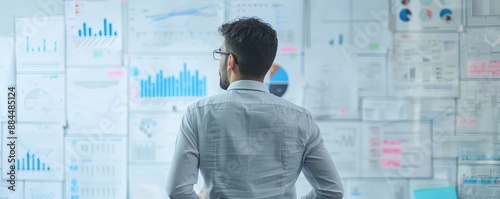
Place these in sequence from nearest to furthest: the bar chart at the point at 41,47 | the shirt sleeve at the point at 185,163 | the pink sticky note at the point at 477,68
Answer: the shirt sleeve at the point at 185,163 < the pink sticky note at the point at 477,68 < the bar chart at the point at 41,47

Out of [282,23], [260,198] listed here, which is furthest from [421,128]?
[260,198]

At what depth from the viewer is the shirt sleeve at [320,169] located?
1.20 metres

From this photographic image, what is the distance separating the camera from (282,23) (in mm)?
1896

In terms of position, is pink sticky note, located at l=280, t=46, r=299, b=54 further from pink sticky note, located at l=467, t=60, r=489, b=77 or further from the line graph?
pink sticky note, located at l=467, t=60, r=489, b=77

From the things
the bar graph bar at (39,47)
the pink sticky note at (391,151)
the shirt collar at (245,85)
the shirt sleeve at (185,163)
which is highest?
the bar graph bar at (39,47)

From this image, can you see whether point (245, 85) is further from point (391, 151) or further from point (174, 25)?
point (391, 151)

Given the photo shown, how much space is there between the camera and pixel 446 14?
1872 mm

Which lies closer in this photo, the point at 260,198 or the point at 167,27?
the point at 260,198

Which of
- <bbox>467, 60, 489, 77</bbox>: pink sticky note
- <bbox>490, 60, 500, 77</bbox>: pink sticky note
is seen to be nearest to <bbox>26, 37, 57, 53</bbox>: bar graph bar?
<bbox>467, 60, 489, 77</bbox>: pink sticky note

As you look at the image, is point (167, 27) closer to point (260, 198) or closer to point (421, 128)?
point (260, 198)

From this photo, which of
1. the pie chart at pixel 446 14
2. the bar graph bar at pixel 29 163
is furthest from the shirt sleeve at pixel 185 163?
the pie chart at pixel 446 14

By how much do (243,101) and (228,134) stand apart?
10cm

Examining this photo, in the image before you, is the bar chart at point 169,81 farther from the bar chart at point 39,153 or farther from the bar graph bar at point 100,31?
the bar chart at point 39,153

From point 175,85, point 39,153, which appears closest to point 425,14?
point 175,85
